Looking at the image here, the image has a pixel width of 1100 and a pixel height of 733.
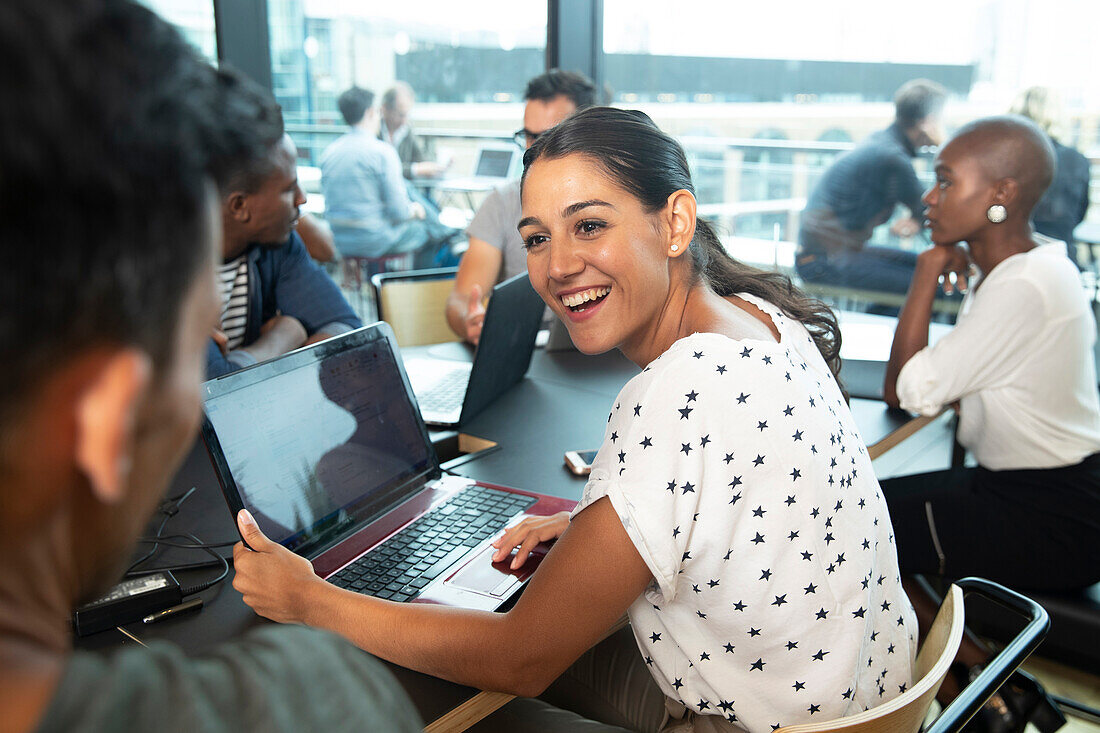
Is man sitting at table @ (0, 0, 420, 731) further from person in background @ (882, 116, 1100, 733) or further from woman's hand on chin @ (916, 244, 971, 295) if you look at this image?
woman's hand on chin @ (916, 244, 971, 295)

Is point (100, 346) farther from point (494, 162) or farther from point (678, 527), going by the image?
point (494, 162)

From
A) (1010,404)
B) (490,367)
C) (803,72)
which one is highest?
(803,72)

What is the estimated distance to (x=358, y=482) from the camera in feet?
4.54

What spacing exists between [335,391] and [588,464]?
0.52 metres

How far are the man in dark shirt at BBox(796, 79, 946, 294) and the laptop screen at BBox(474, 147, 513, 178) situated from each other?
156 cm

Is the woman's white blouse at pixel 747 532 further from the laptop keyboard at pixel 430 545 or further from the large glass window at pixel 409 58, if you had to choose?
the large glass window at pixel 409 58

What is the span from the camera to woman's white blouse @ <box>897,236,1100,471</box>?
2.04 metres

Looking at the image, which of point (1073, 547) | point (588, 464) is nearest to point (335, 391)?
point (588, 464)

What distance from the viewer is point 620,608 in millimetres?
1022

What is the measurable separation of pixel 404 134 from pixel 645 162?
3362 mm

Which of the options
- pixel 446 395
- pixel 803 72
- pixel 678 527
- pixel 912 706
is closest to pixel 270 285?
pixel 446 395

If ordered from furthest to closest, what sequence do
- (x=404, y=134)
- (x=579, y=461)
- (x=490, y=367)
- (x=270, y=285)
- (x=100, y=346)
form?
(x=404, y=134) < (x=270, y=285) < (x=490, y=367) < (x=579, y=461) < (x=100, y=346)

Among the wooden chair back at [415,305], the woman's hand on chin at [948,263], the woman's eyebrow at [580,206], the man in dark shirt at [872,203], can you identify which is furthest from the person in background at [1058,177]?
the woman's eyebrow at [580,206]

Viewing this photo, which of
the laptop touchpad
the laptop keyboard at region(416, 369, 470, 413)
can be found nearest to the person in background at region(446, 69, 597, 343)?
the laptop keyboard at region(416, 369, 470, 413)
